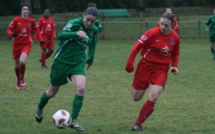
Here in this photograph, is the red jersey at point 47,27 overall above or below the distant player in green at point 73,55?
below

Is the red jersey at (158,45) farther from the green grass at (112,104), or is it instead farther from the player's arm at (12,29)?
the player's arm at (12,29)

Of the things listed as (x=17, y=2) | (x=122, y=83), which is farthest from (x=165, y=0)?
(x=122, y=83)

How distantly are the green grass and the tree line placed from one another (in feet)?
76.2

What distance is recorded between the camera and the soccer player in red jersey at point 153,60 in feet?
29.7

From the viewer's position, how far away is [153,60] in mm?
9273

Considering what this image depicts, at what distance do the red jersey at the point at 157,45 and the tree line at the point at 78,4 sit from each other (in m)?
30.6

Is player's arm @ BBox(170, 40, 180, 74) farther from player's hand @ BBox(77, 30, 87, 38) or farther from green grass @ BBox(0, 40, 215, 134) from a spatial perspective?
player's hand @ BBox(77, 30, 87, 38)

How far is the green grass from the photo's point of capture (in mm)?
9195

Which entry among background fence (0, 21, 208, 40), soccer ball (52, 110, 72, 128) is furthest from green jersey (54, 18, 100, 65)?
background fence (0, 21, 208, 40)

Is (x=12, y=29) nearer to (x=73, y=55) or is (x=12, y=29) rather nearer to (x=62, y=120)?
(x=73, y=55)

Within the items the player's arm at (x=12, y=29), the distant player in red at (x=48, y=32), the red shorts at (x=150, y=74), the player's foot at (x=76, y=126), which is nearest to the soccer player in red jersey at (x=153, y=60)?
the red shorts at (x=150, y=74)

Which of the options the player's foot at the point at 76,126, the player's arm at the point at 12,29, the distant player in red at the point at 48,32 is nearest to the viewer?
the player's foot at the point at 76,126

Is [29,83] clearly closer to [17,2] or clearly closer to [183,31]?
[183,31]

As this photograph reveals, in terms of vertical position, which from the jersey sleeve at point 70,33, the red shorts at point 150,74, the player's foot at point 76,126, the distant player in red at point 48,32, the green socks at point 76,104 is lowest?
the distant player in red at point 48,32
